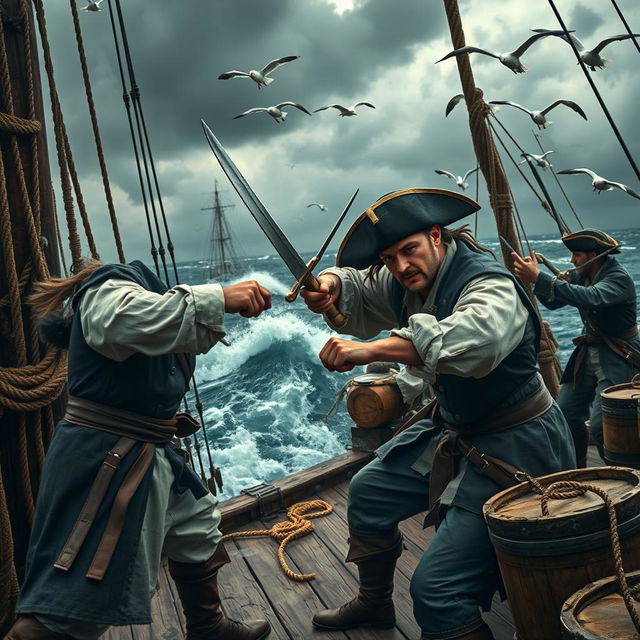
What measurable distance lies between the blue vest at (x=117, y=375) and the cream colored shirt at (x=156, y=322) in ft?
0.38

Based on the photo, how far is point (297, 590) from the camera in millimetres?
3344

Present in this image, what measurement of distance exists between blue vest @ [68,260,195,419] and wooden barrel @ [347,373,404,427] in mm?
2662

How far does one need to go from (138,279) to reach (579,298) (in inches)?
128

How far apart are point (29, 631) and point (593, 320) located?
13.3 ft

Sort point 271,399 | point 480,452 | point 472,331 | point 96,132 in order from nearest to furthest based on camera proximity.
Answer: point 472,331
point 480,452
point 96,132
point 271,399

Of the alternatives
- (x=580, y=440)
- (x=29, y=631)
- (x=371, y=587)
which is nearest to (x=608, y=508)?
(x=371, y=587)

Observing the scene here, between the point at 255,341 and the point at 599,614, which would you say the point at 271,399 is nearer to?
the point at 255,341

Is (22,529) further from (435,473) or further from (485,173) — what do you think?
(485,173)

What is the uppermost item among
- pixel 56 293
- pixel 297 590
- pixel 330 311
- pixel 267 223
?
pixel 267 223

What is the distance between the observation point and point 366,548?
2.81 metres

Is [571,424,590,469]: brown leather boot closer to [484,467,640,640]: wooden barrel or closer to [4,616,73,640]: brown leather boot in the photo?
[484,467,640,640]: wooden barrel

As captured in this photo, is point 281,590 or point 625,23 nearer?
point 625,23

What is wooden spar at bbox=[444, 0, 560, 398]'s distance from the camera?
486cm

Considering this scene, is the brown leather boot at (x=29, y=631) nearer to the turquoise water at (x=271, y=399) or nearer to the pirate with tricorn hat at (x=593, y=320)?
the pirate with tricorn hat at (x=593, y=320)
